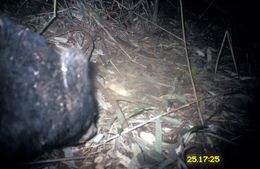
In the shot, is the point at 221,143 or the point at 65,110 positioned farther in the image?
the point at 221,143

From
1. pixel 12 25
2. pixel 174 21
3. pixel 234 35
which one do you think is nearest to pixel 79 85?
pixel 12 25

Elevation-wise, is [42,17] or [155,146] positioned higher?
[42,17]

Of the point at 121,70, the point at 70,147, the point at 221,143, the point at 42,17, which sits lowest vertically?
the point at 221,143

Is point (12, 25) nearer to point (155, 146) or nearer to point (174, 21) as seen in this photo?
point (155, 146)

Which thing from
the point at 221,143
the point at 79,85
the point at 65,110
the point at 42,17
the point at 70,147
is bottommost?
the point at 221,143

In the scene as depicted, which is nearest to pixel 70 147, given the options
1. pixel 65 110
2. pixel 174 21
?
pixel 65 110

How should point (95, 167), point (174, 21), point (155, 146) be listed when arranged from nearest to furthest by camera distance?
point (95, 167), point (155, 146), point (174, 21)

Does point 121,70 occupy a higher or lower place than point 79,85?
lower

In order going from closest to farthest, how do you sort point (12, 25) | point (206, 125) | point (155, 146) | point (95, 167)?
point (12, 25), point (95, 167), point (155, 146), point (206, 125)

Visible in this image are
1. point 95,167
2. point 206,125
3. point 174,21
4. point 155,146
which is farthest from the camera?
point 174,21
